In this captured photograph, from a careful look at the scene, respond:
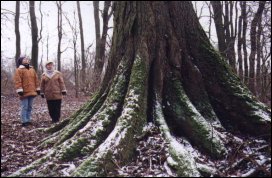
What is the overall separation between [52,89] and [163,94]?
4302mm

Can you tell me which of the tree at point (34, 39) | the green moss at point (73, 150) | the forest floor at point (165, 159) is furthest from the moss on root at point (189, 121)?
the tree at point (34, 39)

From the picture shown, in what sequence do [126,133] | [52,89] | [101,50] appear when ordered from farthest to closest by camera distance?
[101,50] < [52,89] < [126,133]

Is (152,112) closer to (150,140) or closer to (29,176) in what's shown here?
(150,140)

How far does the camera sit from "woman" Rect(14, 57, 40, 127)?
884 cm

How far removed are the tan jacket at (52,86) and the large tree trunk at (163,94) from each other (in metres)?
2.97

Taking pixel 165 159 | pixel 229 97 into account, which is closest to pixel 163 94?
pixel 229 97

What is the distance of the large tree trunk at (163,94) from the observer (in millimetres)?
5176

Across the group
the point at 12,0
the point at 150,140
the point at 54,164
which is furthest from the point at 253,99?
the point at 12,0

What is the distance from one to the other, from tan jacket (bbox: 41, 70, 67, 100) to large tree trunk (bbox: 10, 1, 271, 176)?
2.97m

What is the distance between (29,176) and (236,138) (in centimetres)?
304

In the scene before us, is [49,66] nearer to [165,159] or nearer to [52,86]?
[52,86]

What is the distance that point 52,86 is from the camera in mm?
9359

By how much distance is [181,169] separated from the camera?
15.2 feet

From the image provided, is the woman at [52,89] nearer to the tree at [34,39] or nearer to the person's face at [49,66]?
the person's face at [49,66]
